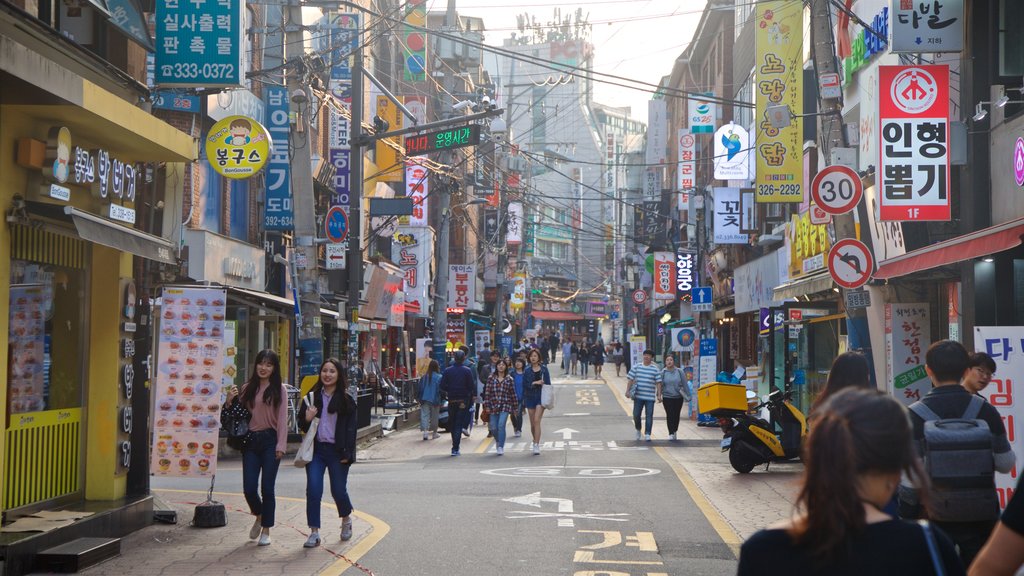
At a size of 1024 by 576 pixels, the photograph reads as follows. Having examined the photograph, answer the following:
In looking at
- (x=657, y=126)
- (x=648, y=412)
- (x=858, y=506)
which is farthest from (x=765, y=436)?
(x=657, y=126)

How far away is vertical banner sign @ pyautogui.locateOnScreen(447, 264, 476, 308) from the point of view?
47219mm

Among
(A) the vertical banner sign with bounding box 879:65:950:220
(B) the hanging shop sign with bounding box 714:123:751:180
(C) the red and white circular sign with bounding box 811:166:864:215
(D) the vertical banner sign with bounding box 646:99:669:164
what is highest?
(D) the vertical banner sign with bounding box 646:99:669:164

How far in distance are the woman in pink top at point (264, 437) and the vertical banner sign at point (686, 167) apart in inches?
1319

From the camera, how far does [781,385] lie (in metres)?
23.1

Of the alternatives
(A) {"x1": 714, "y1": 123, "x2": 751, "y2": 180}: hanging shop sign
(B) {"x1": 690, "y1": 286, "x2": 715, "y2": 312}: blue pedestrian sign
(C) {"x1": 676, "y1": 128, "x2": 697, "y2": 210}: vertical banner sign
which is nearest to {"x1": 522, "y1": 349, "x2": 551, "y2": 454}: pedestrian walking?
(B) {"x1": 690, "y1": 286, "x2": 715, "y2": 312}: blue pedestrian sign

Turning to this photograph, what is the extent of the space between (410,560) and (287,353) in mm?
19655

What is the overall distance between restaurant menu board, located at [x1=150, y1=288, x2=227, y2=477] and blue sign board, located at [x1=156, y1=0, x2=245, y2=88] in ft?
8.86

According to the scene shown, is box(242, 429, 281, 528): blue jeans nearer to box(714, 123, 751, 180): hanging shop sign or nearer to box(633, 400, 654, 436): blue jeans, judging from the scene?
box(633, 400, 654, 436): blue jeans

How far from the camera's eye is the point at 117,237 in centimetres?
1030

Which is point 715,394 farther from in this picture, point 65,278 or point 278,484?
point 65,278

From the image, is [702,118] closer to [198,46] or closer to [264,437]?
[198,46]

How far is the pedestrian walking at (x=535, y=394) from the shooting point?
20.4m

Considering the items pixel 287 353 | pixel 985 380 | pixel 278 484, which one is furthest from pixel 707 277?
pixel 985 380

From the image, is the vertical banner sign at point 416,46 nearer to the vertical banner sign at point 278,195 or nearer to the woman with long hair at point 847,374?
the vertical banner sign at point 278,195
